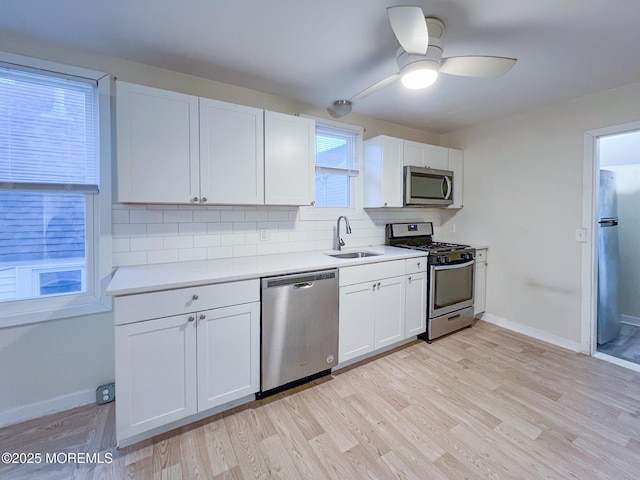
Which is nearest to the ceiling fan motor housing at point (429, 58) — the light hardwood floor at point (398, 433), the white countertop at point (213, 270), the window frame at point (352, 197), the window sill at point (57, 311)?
the window frame at point (352, 197)

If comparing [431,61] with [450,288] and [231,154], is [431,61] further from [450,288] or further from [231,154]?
[450,288]

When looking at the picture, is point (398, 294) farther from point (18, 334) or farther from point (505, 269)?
point (18, 334)

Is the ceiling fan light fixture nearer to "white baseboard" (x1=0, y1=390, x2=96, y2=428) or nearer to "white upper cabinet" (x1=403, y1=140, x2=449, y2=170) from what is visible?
"white upper cabinet" (x1=403, y1=140, x2=449, y2=170)

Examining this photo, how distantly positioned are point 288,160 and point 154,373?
5.73ft

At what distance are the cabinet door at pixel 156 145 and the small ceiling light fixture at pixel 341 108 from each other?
134 cm

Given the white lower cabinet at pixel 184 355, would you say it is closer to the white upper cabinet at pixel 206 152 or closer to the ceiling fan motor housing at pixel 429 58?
the white upper cabinet at pixel 206 152

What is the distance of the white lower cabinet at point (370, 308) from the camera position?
237 centimetres

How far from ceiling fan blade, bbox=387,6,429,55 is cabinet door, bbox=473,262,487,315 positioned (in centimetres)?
268

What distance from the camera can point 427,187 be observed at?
3330mm

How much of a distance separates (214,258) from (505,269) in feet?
10.4

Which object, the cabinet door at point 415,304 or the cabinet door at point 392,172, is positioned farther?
the cabinet door at point 392,172

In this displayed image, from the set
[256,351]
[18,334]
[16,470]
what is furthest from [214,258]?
[16,470]

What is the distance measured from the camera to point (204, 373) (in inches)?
69.7

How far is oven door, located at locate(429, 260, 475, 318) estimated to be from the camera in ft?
9.59
